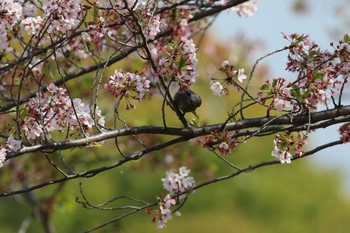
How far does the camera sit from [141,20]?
5.43 metres

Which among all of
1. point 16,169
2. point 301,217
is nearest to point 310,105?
point 16,169

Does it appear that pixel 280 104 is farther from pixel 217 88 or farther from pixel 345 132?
pixel 345 132

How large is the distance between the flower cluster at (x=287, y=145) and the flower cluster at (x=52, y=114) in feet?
4.22

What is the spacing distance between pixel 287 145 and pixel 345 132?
2.18ft

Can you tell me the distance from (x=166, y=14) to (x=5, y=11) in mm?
1717

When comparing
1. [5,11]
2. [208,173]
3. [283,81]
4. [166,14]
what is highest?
[208,173]

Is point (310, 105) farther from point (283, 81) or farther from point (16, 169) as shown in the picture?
point (16, 169)

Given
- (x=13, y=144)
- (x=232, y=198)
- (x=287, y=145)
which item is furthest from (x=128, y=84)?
(x=232, y=198)

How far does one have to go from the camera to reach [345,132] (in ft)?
18.4

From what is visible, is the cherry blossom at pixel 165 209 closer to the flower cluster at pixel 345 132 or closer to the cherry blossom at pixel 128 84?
the cherry blossom at pixel 128 84

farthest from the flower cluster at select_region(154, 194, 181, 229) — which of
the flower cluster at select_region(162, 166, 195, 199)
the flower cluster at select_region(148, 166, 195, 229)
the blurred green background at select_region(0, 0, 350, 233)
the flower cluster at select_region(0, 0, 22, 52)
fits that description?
the blurred green background at select_region(0, 0, 350, 233)

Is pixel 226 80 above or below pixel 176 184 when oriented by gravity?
above

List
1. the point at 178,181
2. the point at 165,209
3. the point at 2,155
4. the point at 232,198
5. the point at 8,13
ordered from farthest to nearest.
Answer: the point at 232,198 < the point at 178,181 < the point at 165,209 < the point at 8,13 < the point at 2,155

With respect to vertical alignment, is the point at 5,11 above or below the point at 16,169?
below
